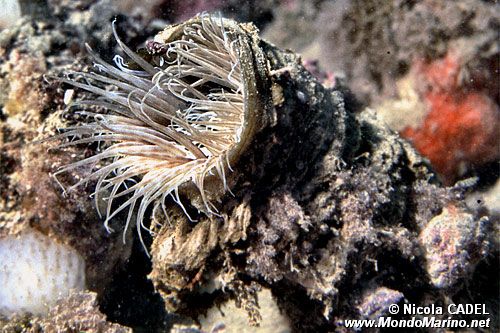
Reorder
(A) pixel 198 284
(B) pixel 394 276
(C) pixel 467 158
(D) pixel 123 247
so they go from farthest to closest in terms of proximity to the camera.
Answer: (C) pixel 467 158 → (D) pixel 123 247 → (B) pixel 394 276 → (A) pixel 198 284

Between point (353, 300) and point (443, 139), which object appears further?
point (443, 139)

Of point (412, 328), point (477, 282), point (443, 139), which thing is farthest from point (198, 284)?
point (443, 139)

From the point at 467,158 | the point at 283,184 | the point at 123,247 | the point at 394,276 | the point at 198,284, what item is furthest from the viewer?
the point at 467,158

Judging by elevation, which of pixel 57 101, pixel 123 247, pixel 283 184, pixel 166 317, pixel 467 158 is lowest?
pixel 166 317

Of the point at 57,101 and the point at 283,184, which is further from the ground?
the point at 57,101

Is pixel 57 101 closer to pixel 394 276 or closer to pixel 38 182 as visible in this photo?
pixel 38 182

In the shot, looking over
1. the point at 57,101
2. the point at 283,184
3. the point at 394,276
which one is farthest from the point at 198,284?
the point at 57,101

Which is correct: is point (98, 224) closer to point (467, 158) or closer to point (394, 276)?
point (394, 276)
